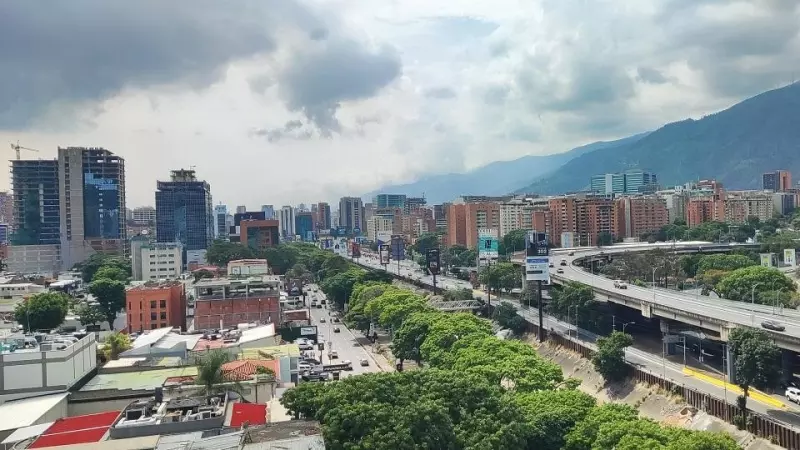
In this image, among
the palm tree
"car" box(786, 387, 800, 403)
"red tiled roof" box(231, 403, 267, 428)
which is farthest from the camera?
"car" box(786, 387, 800, 403)

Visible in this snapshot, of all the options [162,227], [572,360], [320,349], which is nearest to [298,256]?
[162,227]

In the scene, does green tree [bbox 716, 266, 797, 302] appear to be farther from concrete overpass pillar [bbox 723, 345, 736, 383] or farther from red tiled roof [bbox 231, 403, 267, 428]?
red tiled roof [bbox 231, 403, 267, 428]

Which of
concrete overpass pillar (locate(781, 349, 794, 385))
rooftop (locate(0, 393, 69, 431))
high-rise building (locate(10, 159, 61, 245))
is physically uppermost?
high-rise building (locate(10, 159, 61, 245))

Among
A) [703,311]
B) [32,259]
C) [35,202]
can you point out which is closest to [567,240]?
[703,311]

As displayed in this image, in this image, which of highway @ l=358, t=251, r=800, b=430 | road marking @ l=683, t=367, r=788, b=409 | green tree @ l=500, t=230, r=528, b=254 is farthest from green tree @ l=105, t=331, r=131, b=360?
green tree @ l=500, t=230, r=528, b=254

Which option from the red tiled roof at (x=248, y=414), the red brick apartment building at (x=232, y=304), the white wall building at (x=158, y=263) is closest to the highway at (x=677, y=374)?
the red tiled roof at (x=248, y=414)

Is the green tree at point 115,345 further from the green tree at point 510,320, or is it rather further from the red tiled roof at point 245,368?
the green tree at point 510,320
